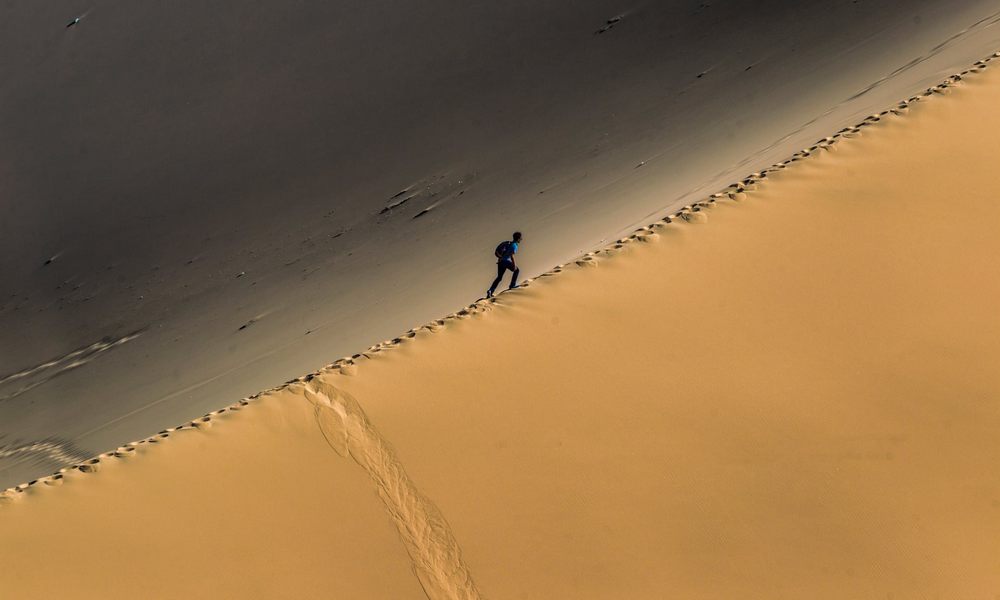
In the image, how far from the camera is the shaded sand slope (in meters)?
5.52

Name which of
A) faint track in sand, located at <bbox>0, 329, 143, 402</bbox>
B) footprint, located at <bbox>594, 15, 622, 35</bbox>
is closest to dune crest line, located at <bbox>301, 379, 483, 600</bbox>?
faint track in sand, located at <bbox>0, 329, 143, 402</bbox>

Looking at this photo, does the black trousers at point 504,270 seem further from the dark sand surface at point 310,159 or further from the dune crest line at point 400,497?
the dune crest line at point 400,497

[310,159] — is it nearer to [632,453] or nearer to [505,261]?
[505,261]

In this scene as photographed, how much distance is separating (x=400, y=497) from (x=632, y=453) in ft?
5.77

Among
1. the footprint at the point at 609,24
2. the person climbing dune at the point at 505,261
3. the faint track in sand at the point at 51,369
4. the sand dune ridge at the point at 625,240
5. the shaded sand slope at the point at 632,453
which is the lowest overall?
the shaded sand slope at the point at 632,453

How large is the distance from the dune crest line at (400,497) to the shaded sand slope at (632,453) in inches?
0.6

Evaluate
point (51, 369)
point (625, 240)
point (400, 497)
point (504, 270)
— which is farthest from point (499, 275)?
point (51, 369)

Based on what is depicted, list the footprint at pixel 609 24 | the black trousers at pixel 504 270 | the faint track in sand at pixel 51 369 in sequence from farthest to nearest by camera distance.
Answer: the footprint at pixel 609 24 < the faint track in sand at pixel 51 369 < the black trousers at pixel 504 270

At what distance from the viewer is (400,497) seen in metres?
5.91

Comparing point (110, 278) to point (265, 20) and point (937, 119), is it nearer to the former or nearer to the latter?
point (265, 20)

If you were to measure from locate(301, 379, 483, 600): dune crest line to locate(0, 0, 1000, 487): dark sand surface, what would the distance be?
180 centimetres

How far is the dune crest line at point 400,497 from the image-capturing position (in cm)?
561

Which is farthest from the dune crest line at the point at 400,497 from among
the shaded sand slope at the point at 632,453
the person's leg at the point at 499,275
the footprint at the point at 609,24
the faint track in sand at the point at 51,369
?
the footprint at the point at 609,24

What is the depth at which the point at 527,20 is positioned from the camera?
29.3 feet
